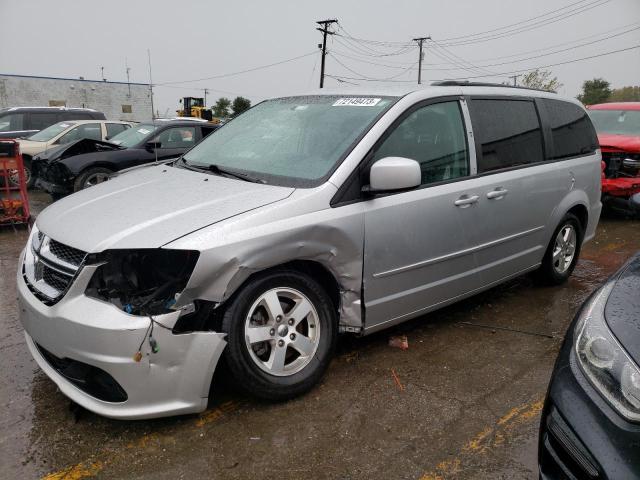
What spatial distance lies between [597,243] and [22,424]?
670 cm

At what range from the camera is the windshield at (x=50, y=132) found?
11086 millimetres

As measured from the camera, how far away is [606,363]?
172cm

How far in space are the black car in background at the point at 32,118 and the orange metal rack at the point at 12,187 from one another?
5515 millimetres

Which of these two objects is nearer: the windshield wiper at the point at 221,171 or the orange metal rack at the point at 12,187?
the windshield wiper at the point at 221,171

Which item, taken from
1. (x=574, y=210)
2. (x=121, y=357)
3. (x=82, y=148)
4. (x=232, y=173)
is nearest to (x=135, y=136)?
(x=82, y=148)

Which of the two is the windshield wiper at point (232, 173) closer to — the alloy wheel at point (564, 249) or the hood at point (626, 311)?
the hood at point (626, 311)

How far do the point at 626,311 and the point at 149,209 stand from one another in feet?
7.23

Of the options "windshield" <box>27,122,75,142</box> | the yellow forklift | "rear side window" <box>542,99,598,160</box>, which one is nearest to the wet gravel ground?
"rear side window" <box>542,99,598,160</box>

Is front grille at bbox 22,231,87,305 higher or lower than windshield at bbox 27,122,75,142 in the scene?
lower

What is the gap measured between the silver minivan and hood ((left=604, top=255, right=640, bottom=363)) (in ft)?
4.02

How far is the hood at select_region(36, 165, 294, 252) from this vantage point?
249cm

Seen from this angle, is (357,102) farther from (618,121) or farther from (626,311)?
(618,121)

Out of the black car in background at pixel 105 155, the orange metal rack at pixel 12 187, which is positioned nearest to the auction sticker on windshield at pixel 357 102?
the black car in background at pixel 105 155

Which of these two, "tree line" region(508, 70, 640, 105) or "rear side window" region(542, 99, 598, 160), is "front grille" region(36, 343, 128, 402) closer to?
"rear side window" region(542, 99, 598, 160)
